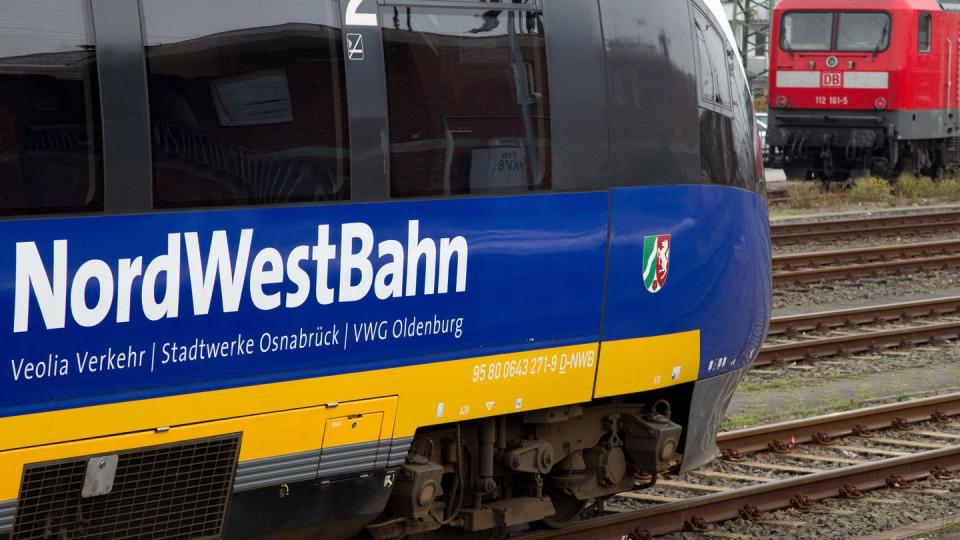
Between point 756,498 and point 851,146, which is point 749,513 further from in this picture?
point 851,146

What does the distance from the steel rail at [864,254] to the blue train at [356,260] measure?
9.51 metres

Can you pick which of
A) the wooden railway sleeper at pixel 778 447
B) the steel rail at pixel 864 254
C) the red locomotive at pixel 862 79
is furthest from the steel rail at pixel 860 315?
the red locomotive at pixel 862 79

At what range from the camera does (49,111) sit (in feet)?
14.8

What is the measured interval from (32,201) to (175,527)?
1281mm

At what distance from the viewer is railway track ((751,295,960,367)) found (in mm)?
12180

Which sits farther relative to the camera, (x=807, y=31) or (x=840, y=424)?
(x=807, y=31)

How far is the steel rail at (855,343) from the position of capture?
473 inches

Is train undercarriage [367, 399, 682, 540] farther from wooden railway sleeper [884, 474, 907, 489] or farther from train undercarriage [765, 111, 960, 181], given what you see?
train undercarriage [765, 111, 960, 181]

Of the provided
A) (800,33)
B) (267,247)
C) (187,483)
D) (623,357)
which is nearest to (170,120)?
(267,247)

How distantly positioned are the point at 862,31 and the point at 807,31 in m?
0.94

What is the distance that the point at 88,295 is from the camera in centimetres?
449

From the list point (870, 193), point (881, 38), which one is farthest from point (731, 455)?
point (881, 38)

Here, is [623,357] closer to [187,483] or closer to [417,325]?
[417,325]

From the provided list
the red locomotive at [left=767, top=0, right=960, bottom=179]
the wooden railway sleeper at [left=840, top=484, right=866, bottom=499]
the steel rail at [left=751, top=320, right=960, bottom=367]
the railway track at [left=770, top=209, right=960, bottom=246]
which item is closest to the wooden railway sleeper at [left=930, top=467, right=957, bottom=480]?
the wooden railway sleeper at [left=840, top=484, right=866, bottom=499]
